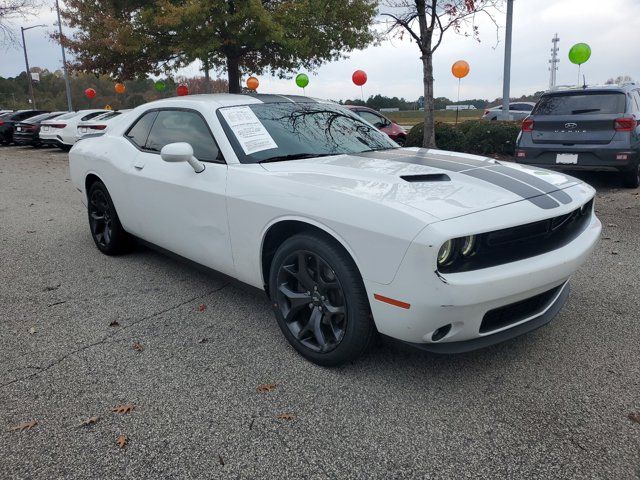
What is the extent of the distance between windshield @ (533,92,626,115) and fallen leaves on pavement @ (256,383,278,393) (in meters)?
6.75

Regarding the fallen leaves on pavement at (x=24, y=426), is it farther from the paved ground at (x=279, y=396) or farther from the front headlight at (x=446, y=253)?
the front headlight at (x=446, y=253)

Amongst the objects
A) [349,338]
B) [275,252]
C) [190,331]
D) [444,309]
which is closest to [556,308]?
[444,309]

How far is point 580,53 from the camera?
14.6 meters

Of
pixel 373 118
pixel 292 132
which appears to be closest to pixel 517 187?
pixel 292 132

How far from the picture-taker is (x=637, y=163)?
739 cm

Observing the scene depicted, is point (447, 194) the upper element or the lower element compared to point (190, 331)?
upper

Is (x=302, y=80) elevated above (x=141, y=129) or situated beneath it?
elevated above

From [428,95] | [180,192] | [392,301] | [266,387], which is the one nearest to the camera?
[392,301]

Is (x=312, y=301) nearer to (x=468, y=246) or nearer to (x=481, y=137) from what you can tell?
(x=468, y=246)

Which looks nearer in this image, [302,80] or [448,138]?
[448,138]

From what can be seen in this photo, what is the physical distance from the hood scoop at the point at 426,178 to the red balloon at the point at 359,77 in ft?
59.5

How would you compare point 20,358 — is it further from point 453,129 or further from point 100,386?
point 453,129

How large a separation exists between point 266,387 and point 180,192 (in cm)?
158

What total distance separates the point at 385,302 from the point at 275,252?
0.90 meters
